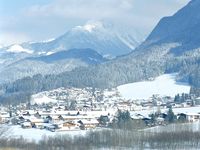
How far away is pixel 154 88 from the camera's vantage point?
154 m

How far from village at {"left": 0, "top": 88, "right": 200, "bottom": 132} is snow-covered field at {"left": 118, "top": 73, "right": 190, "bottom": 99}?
124 inches

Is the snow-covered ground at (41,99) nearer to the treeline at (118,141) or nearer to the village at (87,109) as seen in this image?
the village at (87,109)

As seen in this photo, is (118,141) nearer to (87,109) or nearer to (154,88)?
(87,109)

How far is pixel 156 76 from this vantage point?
17250 centimetres

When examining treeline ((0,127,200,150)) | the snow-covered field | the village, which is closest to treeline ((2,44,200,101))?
the snow-covered field

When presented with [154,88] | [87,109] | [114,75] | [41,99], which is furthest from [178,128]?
[114,75]

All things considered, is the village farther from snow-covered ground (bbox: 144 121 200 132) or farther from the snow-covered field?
snow-covered ground (bbox: 144 121 200 132)

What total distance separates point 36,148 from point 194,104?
6283cm

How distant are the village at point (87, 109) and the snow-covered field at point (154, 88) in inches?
Result: 124

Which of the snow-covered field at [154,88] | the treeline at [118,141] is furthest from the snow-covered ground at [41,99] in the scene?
the treeline at [118,141]

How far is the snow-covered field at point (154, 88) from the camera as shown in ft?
→ 475

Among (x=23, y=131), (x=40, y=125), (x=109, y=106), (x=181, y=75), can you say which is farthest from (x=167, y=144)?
(x=181, y=75)

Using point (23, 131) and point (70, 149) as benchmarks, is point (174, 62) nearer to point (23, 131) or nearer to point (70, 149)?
point (23, 131)

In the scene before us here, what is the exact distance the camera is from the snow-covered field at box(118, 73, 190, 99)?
5704 inches
